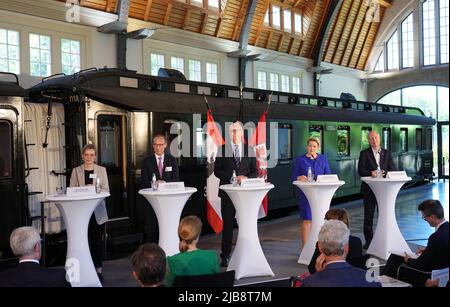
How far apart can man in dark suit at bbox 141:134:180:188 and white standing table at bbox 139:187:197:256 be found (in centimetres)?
46

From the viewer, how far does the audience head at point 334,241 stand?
308 cm

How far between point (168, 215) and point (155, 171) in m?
0.71

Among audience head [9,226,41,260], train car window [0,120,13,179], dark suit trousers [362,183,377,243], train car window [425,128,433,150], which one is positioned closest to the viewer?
audience head [9,226,41,260]

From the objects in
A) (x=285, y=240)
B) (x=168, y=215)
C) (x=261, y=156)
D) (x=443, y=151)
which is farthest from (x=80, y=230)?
(x=443, y=151)

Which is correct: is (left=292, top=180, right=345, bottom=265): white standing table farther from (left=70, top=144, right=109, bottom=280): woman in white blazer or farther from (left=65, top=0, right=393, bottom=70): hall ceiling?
(left=65, top=0, right=393, bottom=70): hall ceiling

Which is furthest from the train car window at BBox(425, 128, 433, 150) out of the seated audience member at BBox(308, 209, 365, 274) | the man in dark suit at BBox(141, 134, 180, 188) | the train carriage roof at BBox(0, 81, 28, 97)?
the train carriage roof at BBox(0, 81, 28, 97)

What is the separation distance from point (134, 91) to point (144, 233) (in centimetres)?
219

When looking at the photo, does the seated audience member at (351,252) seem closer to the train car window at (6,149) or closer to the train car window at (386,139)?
the train car window at (6,149)

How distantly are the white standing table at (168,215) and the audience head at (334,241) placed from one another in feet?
8.56

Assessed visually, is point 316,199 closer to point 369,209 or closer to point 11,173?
point 369,209

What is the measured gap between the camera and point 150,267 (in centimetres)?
279

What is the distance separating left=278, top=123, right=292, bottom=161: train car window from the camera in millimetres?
10711

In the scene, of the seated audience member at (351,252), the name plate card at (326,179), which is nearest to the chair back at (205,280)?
the seated audience member at (351,252)
